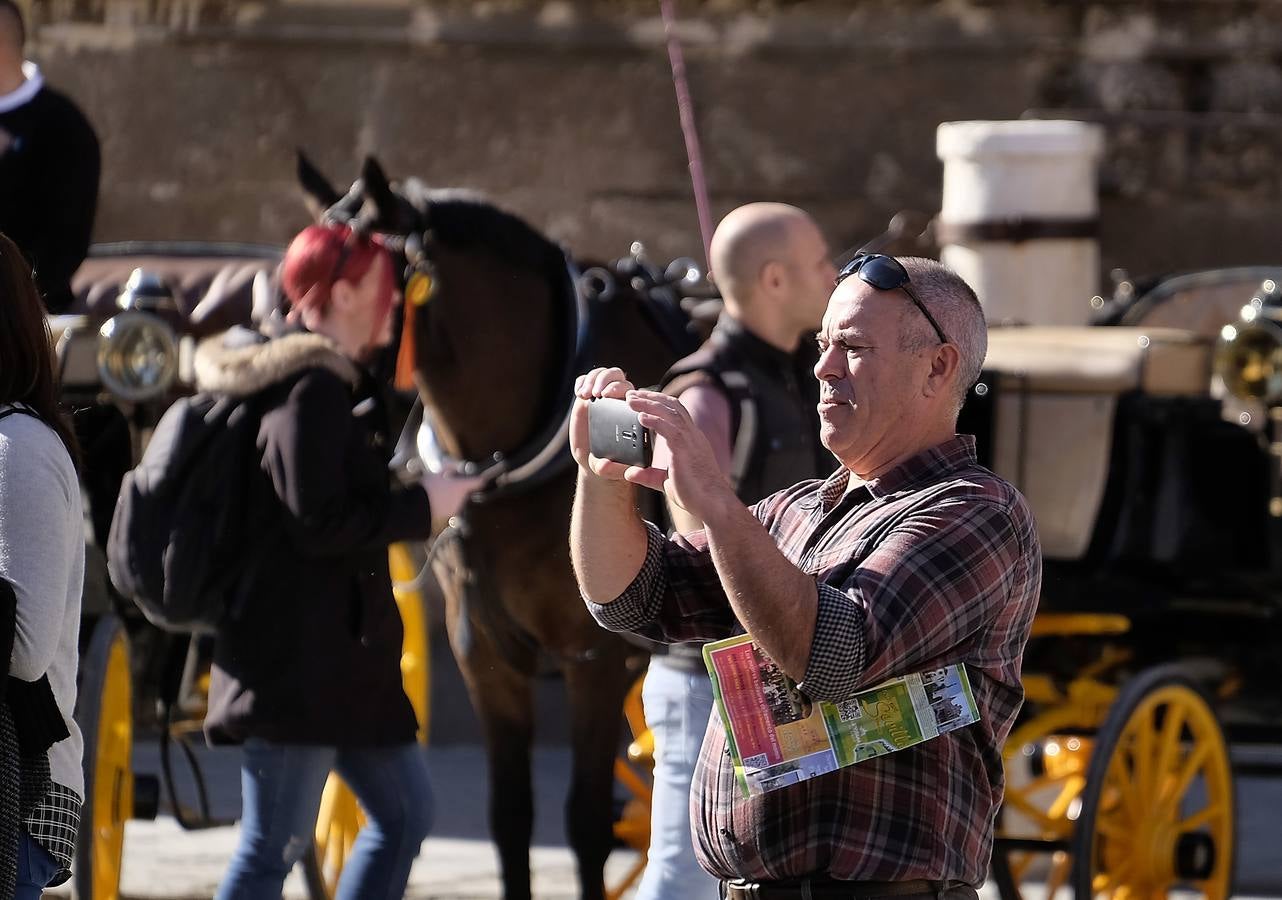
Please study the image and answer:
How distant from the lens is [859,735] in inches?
95.3

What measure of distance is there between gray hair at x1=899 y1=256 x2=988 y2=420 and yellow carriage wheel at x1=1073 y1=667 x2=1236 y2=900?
226 cm

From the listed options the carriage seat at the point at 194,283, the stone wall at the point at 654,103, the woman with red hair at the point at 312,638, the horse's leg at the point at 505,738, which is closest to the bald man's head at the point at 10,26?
the carriage seat at the point at 194,283

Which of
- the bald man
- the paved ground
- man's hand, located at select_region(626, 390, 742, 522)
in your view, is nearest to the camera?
man's hand, located at select_region(626, 390, 742, 522)

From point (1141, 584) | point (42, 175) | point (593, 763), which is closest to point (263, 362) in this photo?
point (593, 763)

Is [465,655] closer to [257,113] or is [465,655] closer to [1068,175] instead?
[1068,175]

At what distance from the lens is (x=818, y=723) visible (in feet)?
7.96

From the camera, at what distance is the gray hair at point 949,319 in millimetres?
2525

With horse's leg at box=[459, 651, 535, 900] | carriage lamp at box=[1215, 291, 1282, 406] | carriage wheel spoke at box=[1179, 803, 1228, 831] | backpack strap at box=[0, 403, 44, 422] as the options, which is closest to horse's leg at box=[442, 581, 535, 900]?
horse's leg at box=[459, 651, 535, 900]

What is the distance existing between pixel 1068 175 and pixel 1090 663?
1.30m

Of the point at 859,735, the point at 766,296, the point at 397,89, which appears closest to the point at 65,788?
the point at 859,735

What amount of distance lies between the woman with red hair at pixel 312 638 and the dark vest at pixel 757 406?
1.72ft

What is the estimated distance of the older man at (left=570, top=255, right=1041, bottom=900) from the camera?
2.32 m

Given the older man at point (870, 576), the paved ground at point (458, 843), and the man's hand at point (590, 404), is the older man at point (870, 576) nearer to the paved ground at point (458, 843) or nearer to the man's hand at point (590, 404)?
the man's hand at point (590, 404)

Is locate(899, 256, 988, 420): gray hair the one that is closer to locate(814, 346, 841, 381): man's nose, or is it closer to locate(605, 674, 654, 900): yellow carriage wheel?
locate(814, 346, 841, 381): man's nose
